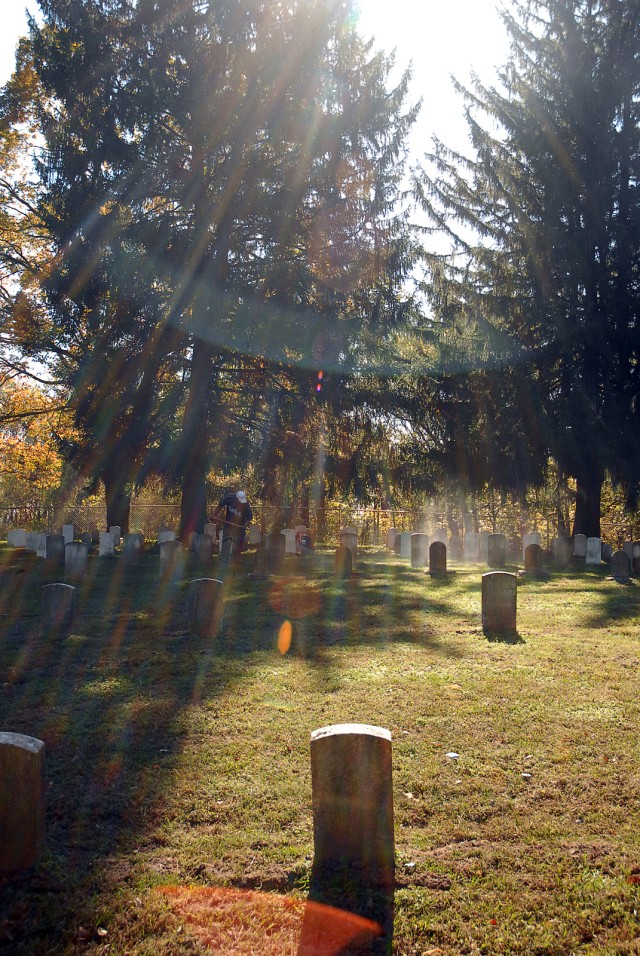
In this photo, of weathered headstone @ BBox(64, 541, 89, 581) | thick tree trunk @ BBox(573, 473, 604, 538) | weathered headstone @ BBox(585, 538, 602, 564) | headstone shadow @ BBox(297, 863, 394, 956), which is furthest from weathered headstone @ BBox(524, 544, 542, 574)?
headstone shadow @ BBox(297, 863, 394, 956)

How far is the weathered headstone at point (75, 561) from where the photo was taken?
1287 cm

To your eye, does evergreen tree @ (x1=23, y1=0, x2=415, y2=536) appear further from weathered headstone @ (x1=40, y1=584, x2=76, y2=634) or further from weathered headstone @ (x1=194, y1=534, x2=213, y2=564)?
weathered headstone @ (x1=40, y1=584, x2=76, y2=634)

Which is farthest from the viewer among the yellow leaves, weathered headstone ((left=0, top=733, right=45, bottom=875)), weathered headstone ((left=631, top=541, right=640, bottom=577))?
the yellow leaves

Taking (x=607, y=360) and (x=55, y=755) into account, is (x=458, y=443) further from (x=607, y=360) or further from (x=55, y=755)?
(x=55, y=755)

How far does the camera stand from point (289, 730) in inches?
199

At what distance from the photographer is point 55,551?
49.0 feet

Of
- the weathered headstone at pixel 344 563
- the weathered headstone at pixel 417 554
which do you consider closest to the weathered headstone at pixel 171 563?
the weathered headstone at pixel 344 563

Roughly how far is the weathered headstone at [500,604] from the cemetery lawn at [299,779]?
0.28m

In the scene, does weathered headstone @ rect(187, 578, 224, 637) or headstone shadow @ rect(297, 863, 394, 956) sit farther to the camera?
weathered headstone @ rect(187, 578, 224, 637)

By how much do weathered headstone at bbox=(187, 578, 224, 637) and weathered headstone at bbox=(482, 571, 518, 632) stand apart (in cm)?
302

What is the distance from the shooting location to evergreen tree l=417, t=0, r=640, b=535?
62.9ft

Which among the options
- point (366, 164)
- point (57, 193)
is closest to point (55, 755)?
point (57, 193)

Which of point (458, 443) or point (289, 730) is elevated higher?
point (458, 443)

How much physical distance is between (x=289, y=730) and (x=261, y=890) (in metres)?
1.93
